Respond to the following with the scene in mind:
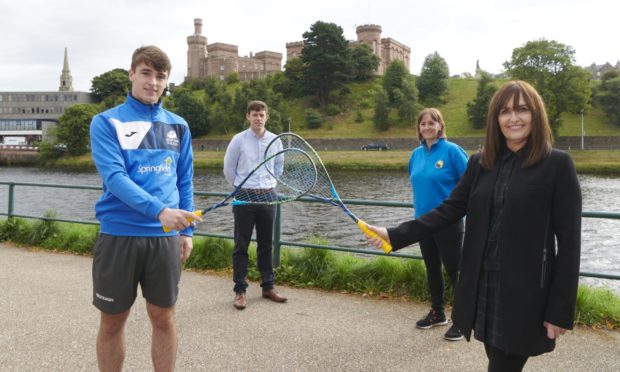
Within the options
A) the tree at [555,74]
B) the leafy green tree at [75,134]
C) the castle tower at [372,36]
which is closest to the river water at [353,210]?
the tree at [555,74]

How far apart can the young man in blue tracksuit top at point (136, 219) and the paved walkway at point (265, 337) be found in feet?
3.31

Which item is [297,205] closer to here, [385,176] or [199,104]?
[385,176]

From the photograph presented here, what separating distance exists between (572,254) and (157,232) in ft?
7.69

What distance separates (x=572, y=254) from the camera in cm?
246

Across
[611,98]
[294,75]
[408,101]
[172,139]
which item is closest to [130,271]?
[172,139]

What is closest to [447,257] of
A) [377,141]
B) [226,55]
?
[377,141]

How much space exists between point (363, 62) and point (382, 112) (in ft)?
91.5

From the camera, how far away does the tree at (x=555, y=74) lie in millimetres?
63750

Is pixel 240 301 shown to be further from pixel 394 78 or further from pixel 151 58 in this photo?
pixel 394 78

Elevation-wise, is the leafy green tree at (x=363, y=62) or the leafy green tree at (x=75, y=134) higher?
the leafy green tree at (x=363, y=62)

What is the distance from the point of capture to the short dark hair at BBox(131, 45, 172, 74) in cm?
314

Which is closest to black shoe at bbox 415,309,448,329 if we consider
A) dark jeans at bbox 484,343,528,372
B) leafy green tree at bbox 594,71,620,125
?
dark jeans at bbox 484,343,528,372

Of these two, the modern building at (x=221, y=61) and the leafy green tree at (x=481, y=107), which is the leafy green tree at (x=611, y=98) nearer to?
the leafy green tree at (x=481, y=107)

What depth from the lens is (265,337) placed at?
466cm
